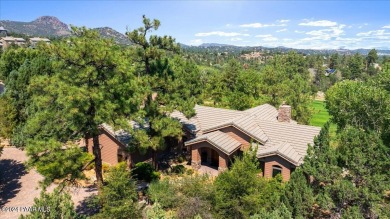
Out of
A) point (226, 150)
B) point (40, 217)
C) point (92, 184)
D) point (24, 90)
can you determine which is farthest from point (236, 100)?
point (40, 217)

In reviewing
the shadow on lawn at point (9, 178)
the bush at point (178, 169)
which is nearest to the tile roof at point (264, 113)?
the bush at point (178, 169)

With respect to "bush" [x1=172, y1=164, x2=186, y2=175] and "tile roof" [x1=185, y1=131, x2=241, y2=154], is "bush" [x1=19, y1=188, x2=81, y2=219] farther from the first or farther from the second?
"tile roof" [x1=185, y1=131, x2=241, y2=154]

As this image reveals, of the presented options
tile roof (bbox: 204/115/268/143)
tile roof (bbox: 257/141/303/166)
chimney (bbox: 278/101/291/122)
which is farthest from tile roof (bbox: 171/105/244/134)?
tile roof (bbox: 257/141/303/166)

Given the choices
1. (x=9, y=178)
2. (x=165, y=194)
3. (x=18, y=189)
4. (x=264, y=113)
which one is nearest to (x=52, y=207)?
(x=165, y=194)

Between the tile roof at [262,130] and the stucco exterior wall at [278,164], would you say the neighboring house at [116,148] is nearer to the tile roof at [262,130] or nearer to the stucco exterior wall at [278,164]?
the tile roof at [262,130]

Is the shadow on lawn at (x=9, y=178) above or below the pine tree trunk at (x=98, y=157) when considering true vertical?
below

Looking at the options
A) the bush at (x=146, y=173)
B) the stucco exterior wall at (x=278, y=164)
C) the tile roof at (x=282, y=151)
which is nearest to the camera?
the tile roof at (x=282, y=151)

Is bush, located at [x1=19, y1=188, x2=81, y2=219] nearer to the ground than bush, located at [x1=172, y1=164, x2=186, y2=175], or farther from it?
farther from it

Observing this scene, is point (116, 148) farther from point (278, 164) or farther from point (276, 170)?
point (278, 164)

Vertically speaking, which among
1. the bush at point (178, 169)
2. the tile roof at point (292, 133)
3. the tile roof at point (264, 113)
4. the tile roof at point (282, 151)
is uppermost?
the tile roof at point (264, 113)
